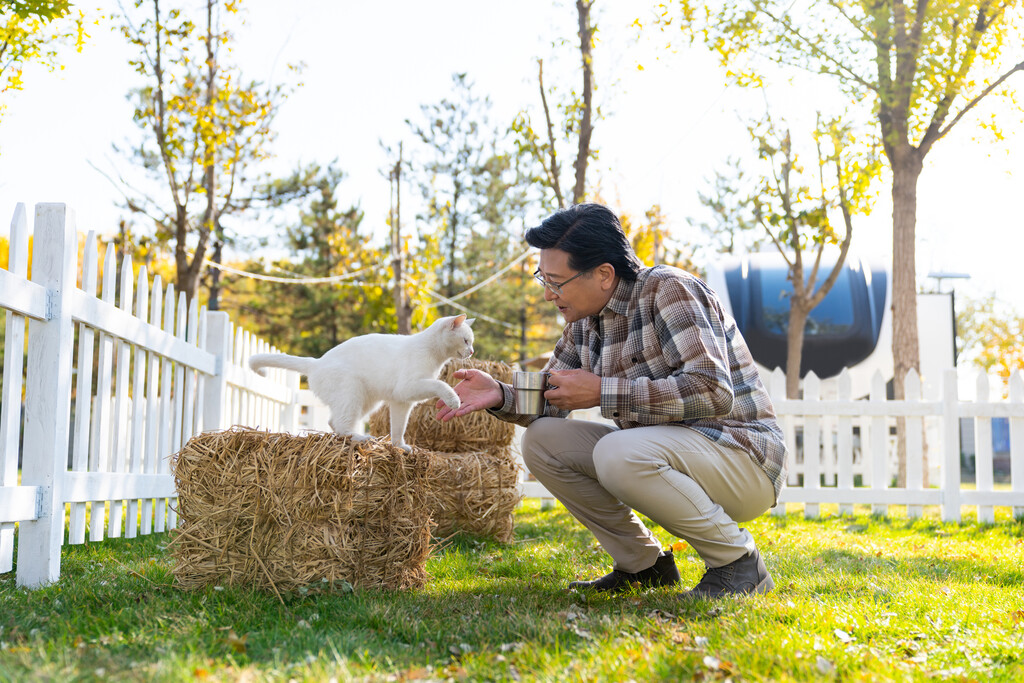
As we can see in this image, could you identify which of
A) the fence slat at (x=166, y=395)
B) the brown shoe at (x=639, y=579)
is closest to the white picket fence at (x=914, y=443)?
the brown shoe at (x=639, y=579)

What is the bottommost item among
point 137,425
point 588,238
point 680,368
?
point 137,425

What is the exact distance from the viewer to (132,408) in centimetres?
465

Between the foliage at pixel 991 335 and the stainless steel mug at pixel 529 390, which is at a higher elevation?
the foliage at pixel 991 335

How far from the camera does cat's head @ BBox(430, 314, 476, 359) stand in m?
3.58

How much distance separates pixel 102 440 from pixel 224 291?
72.4 ft

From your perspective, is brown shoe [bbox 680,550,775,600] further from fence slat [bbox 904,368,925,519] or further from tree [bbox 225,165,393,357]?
tree [bbox 225,165,393,357]

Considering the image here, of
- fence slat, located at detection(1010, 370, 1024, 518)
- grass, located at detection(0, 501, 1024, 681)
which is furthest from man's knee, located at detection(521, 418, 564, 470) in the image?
fence slat, located at detection(1010, 370, 1024, 518)

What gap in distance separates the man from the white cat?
1.11ft

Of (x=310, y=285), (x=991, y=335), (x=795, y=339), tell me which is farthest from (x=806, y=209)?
(x=991, y=335)

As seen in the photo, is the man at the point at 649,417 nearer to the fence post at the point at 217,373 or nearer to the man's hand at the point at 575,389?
the man's hand at the point at 575,389

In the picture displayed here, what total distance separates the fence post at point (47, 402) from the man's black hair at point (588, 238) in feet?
6.26

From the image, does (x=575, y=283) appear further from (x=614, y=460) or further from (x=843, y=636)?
(x=843, y=636)

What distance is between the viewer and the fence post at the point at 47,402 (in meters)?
3.19

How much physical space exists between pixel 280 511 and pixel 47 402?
1110 millimetres
